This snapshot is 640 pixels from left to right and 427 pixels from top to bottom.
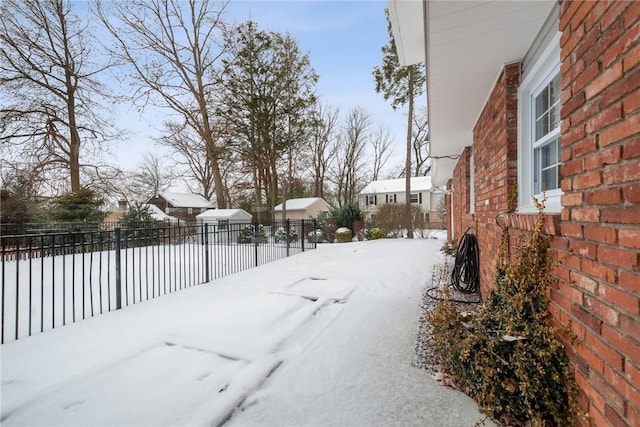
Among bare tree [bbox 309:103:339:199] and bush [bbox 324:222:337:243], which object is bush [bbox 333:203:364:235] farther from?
bare tree [bbox 309:103:339:199]

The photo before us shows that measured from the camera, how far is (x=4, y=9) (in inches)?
484

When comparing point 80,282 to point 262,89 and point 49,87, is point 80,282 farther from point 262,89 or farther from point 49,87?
point 262,89

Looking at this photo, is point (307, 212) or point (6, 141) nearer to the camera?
point (6, 141)

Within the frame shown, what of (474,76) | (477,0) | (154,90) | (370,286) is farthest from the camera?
(154,90)

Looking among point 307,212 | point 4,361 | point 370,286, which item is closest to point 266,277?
point 370,286

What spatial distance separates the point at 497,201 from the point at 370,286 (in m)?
2.54

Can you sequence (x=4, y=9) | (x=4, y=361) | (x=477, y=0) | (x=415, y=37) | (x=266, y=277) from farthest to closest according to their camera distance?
(x=4, y=9), (x=266, y=277), (x=415, y=37), (x=4, y=361), (x=477, y=0)

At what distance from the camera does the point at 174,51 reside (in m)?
16.6

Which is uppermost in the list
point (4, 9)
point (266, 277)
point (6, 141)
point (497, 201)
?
point (4, 9)

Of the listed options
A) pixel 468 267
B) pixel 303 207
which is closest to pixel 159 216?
pixel 303 207

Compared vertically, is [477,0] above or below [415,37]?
below

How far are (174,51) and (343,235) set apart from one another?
1374 centimetres

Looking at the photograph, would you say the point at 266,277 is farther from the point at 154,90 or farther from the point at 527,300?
the point at 154,90

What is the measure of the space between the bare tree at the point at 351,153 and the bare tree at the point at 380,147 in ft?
4.64
